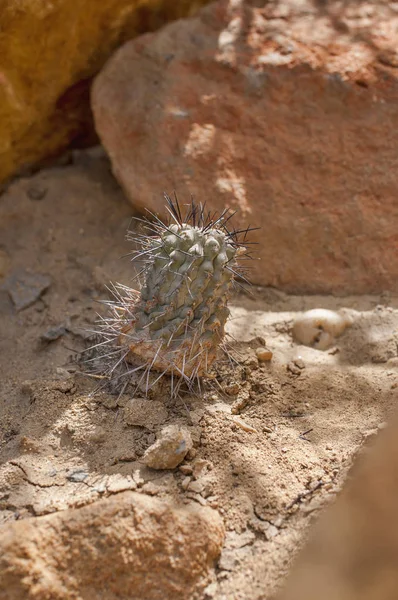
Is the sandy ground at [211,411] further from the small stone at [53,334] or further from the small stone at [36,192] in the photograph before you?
the small stone at [36,192]

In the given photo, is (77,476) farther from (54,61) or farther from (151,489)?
(54,61)

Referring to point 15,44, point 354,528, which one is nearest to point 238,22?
point 15,44

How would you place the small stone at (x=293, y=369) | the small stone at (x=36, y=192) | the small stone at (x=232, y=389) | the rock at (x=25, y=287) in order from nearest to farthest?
the small stone at (x=232, y=389)
the small stone at (x=293, y=369)
the rock at (x=25, y=287)
the small stone at (x=36, y=192)

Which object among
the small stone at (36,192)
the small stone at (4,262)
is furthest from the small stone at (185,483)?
the small stone at (36,192)

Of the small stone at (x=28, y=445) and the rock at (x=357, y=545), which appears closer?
the rock at (x=357, y=545)

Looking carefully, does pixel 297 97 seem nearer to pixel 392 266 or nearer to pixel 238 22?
pixel 238 22

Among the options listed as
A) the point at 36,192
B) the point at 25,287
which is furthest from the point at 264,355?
the point at 36,192
